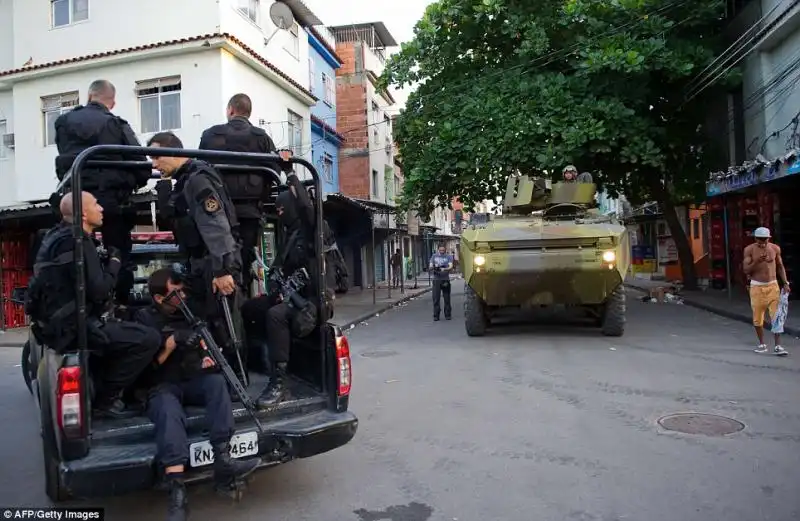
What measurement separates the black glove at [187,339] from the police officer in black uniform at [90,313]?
0.41 feet

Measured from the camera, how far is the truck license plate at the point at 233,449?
3553 millimetres

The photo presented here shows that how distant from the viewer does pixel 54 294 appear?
3525mm

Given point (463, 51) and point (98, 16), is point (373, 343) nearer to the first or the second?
point (463, 51)

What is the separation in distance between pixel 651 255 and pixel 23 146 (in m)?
25.0

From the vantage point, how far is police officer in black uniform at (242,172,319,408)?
438 centimetres

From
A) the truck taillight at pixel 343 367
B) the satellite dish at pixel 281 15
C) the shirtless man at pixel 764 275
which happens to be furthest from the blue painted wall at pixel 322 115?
the truck taillight at pixel 343 367

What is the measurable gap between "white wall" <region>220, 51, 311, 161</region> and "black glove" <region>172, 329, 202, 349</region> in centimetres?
1146

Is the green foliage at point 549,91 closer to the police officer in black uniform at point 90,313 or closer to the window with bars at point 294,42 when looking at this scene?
the window with bars at point 294,42

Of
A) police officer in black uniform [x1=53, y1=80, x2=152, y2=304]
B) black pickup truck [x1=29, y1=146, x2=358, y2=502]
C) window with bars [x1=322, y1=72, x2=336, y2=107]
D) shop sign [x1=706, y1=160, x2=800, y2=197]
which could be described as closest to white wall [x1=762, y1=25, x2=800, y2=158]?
shop sign [x1=706, y1=160, x2=800, y2=197]

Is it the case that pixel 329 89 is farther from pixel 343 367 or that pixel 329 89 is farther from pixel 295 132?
pixel 343 367

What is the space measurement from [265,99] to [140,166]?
13526 mm

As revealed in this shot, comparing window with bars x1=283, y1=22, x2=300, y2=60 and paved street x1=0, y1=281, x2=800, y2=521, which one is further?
window with bars x1=283, y1=22, x2=300, y2=60

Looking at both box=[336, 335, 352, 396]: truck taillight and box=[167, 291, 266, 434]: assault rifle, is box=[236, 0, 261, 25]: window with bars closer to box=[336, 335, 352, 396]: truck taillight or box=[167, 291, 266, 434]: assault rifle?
box=[336, 335, 352, 396]: truck taillight

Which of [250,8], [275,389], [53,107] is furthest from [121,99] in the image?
[275,389]
